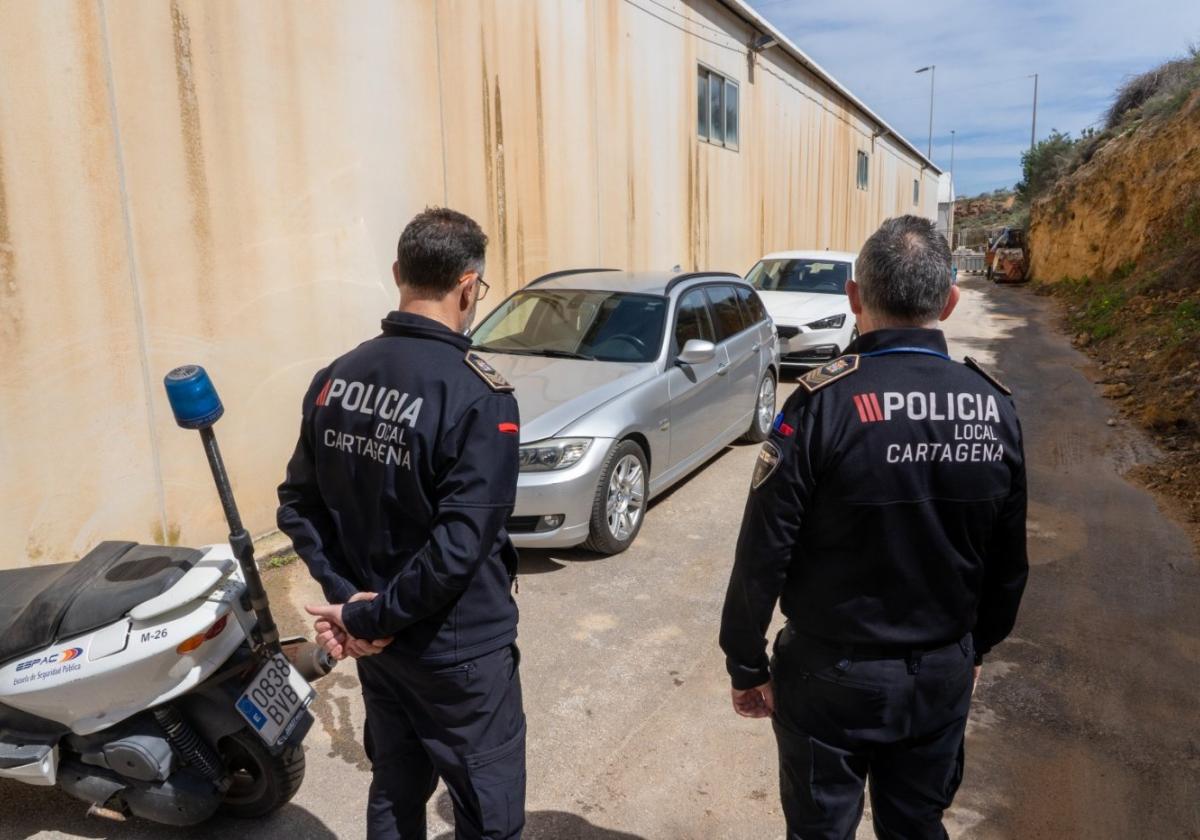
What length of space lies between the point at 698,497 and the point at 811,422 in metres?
4.63

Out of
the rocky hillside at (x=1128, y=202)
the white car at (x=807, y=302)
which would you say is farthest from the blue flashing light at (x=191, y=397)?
the rocky hillside at (x=1128, y=202)

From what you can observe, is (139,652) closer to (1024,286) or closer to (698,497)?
(698,497)

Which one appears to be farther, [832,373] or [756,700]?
[756,700]

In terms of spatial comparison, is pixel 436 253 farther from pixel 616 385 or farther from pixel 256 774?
pixel 616 385

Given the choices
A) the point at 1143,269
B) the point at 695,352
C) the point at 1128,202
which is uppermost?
the point at 1128,202

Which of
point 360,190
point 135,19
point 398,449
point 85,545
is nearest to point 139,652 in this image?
point 398,449

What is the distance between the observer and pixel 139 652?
2.56 meters

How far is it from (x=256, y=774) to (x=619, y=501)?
280 cm

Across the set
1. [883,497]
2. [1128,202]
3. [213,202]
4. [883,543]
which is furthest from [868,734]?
[1128,202]

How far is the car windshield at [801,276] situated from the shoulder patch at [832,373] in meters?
10.2

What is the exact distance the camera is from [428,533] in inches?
78.6

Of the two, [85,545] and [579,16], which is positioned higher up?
[579,16]

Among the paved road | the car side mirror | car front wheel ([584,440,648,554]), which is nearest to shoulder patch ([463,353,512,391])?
the paved road

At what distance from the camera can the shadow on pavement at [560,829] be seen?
2867 mm
